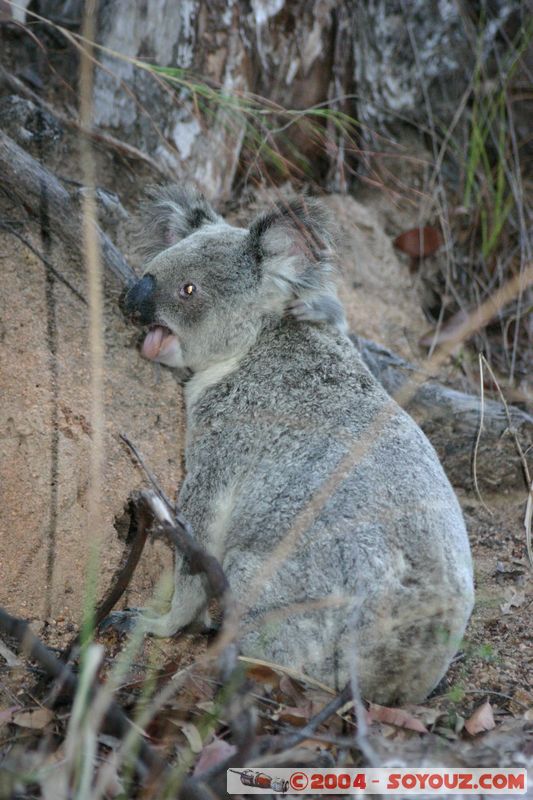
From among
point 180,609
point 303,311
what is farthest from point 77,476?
point 303,311

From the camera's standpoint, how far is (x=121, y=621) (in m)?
3.46

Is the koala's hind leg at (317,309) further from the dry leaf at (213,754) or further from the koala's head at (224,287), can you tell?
the dry leaf at (213,754)

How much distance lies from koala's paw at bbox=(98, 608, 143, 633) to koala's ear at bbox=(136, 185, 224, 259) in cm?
174

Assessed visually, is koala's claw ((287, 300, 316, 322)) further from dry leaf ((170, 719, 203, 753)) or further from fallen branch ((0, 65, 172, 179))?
dry leaf ((170, 719, 203, 753))

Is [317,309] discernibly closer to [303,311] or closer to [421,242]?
[303,311]

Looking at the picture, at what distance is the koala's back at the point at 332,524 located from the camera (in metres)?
2.90

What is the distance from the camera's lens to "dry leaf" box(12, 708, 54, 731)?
263 centimetres

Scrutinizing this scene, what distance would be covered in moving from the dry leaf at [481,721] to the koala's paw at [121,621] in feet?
4.44

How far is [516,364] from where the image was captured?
5.70 meters

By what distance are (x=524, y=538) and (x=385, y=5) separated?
4036 mm

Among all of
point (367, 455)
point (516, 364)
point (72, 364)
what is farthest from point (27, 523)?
point (516, 364)

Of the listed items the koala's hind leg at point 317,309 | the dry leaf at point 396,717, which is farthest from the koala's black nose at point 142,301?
the dry leaf at point 396,717

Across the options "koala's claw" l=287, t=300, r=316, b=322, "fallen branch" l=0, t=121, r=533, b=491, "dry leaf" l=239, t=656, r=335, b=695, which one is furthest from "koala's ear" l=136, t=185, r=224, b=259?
"dry leaf" l=239, t=656, r=335, b=695

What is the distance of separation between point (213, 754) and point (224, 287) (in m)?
1.91
